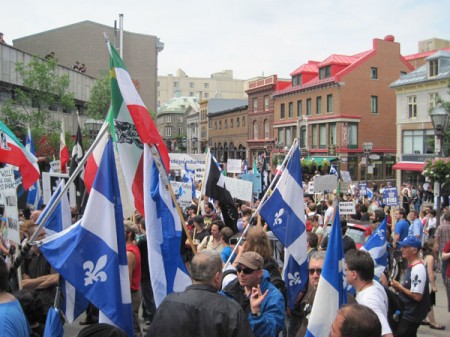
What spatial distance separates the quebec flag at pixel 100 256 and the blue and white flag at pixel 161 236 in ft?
1.82

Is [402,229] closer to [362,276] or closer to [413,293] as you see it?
[413,293]

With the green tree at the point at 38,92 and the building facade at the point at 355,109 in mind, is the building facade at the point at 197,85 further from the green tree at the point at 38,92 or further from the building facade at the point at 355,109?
the green tree at the point at 38,92

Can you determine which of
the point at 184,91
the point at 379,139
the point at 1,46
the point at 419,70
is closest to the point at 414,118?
the point at 419,70

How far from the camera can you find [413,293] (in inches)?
→ 215

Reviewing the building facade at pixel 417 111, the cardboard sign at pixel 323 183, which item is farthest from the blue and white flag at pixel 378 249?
the building facade at pixel 417 111

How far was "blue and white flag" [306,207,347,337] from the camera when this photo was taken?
162 inches

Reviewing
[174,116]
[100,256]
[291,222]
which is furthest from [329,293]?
[174,116]

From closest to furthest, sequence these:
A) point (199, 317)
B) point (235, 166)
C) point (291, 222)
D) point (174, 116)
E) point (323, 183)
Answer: point (199, 317)
point (291, 222)
point (323, 183)
point (235, 166)
point (174, 116)

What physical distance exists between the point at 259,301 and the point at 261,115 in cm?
5659

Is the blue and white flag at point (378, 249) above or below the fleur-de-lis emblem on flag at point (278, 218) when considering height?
below

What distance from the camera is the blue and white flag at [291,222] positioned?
606 centimetres

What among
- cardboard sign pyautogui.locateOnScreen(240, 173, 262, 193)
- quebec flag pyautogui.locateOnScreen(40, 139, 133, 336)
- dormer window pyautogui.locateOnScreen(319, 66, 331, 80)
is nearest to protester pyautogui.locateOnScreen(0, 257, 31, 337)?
quebec flag pyautogui.locateOnScreen(40, 139, 133, 336)

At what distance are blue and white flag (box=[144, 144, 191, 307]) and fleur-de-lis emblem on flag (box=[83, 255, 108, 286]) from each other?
0.72 meters

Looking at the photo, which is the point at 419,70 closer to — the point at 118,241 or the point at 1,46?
the point at 1,46
